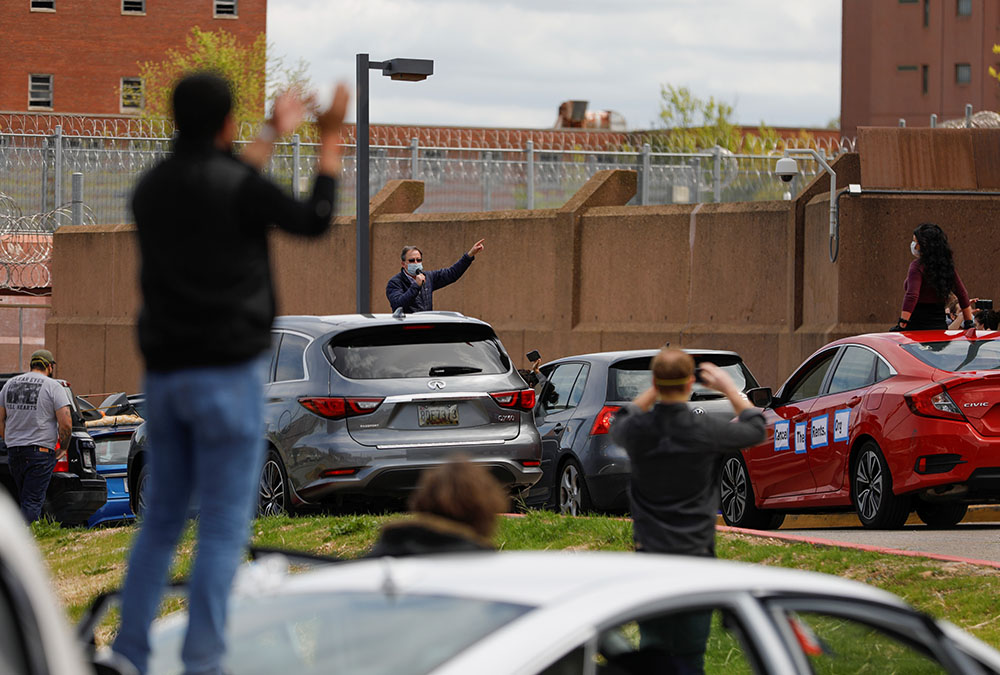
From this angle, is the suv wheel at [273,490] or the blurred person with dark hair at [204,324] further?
the suv wheel at [273,490]

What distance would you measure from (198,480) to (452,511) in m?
0.72

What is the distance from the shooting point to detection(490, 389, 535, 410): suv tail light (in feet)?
41.9

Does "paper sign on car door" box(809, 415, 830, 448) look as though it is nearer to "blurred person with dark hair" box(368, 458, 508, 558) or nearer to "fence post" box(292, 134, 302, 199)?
"blurred person with dark hair" box(368, 458, 508, 558)

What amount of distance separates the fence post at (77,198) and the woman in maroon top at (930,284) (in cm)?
2262

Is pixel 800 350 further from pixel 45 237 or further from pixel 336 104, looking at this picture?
pixel 45 237

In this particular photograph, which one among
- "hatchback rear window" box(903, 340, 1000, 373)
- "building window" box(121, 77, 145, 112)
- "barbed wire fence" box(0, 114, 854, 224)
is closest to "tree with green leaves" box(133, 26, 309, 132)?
"building window" box(121, 77, 145, 112)

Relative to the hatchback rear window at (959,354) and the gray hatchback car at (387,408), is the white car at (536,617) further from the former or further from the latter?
the hatchback rear window at (959,354)

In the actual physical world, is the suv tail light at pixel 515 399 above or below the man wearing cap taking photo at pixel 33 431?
above

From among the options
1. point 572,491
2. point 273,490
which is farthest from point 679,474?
point 572,491

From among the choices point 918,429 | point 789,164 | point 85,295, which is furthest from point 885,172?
point 85,295

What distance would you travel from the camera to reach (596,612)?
3650 millimetres

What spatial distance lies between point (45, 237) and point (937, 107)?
215ft

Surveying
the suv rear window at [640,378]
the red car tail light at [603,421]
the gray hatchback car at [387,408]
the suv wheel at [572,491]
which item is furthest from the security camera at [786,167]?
the gray hatchback car at [387,408]

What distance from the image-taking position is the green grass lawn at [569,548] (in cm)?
898
